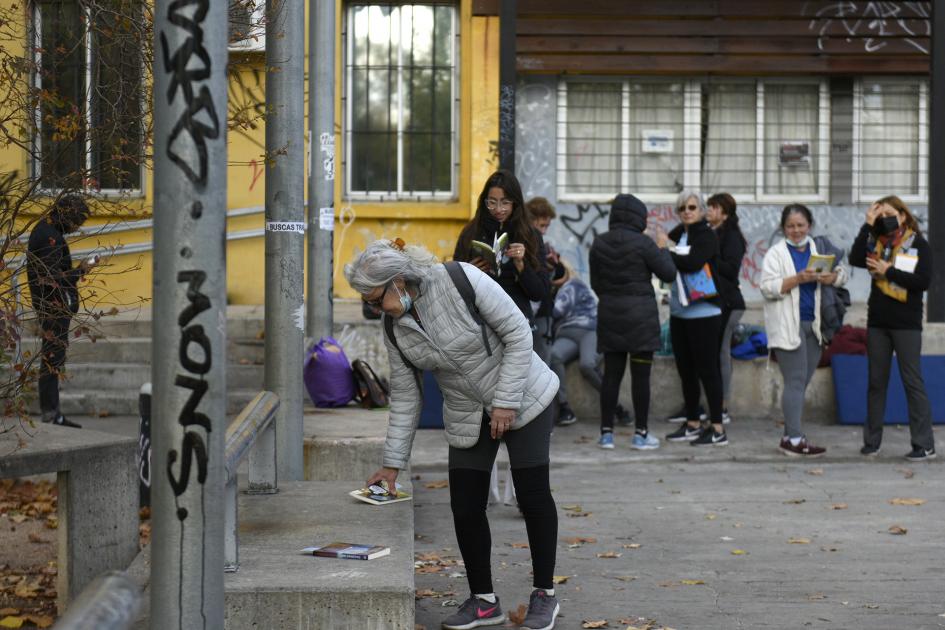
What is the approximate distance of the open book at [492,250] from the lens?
7406 millimetres

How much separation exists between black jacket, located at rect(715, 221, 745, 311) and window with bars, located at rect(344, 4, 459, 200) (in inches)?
190

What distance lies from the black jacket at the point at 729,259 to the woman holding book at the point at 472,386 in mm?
5492

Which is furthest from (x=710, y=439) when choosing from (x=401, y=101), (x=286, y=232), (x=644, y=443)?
(x=401, y=101)

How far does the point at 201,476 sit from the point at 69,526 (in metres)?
2.79

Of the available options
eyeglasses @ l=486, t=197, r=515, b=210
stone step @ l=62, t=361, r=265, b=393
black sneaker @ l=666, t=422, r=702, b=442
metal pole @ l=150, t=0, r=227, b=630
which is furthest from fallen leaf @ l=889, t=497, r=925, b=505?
metal pole @ l=150, t=0, r=227, b=630

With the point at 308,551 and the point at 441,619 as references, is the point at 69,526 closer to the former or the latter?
the point at 308,551

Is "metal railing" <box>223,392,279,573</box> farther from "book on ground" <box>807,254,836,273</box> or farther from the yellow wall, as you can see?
the yellow wall

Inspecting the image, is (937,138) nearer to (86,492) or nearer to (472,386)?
(472,386)

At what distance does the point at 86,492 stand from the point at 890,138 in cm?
1223

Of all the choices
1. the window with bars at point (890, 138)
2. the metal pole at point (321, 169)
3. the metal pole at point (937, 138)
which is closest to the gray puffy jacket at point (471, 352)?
the metal pole at point (321, 169)

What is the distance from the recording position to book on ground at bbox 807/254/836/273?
396 inches

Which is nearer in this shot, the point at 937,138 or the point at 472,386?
the point at 472,386

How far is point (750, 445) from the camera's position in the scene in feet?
35.0

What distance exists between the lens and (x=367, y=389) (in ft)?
29.3
